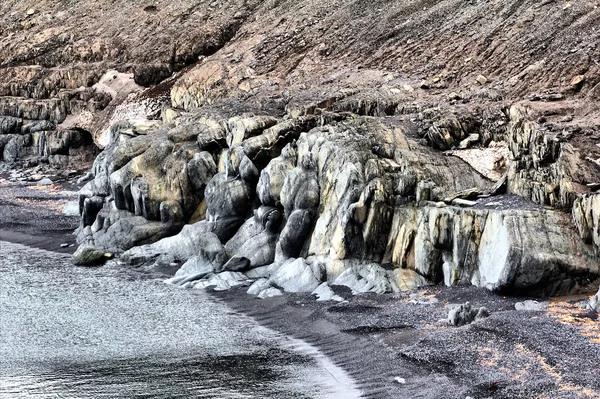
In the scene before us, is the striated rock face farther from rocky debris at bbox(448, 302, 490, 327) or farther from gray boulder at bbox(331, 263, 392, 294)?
rocky debris at bbox(448, 302, 490, 327)

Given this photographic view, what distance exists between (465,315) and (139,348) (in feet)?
39.0

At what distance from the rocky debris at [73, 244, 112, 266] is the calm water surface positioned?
3419 millimetres

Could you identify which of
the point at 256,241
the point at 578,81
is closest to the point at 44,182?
the point at 256,241

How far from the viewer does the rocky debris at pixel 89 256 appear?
43.2 m

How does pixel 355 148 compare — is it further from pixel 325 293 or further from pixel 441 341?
pixel 441 341

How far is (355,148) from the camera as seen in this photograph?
37938 mm

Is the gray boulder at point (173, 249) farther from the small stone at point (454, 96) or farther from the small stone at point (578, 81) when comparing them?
the small stone at point (578, 81)

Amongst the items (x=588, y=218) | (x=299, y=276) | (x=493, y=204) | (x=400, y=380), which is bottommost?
(x=400, y=380)

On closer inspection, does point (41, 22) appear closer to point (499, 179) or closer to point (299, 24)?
point (299, 24)

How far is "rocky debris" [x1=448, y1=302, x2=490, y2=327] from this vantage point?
27.9m

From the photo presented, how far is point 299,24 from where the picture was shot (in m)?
67.7

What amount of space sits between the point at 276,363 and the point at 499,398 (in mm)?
8134

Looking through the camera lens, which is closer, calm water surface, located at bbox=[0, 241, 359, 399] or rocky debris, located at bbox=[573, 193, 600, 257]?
calm water surface, located at bbox=[0, 241, 359, 399]

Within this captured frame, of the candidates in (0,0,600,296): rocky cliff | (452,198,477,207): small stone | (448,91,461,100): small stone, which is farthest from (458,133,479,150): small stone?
(448,91,461,100): small stone
